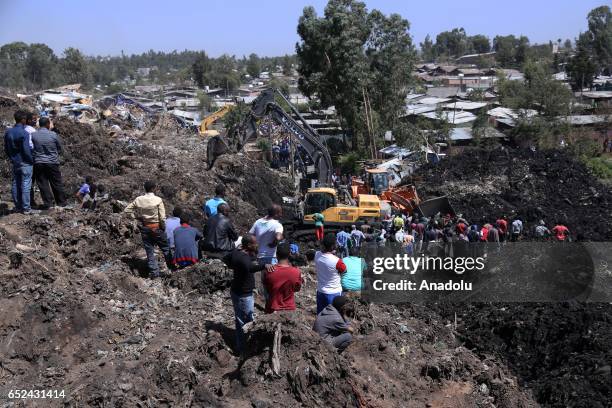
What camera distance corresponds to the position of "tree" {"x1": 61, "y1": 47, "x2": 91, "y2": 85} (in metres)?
78.8

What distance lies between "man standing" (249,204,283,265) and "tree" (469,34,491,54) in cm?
14743

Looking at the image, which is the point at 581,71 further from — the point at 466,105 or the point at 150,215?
the point at 150,215

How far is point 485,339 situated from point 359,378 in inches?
188

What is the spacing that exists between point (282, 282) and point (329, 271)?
0.82 metres

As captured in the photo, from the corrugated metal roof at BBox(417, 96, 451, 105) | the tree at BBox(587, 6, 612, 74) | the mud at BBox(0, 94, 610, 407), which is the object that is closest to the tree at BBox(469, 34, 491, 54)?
the tree at BBox(587, 6, 612, 74)

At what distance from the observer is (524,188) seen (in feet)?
73.5

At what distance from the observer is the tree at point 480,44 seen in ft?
480

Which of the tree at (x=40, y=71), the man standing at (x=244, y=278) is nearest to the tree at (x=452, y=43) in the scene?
the tree at (x=40, y=71)

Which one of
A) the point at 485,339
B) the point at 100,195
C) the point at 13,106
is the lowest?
the point at 485,339

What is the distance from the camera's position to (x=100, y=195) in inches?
496

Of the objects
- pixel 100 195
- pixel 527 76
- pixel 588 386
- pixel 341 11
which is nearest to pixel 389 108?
pixel 341 11

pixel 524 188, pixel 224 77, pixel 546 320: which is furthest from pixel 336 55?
pixel 224 77

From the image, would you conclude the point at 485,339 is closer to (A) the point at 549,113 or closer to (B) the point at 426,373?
(B) the point at 426,373

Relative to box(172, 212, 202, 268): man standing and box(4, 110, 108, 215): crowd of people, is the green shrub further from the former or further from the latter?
box(4, 110, 108, 215): crowd of people
